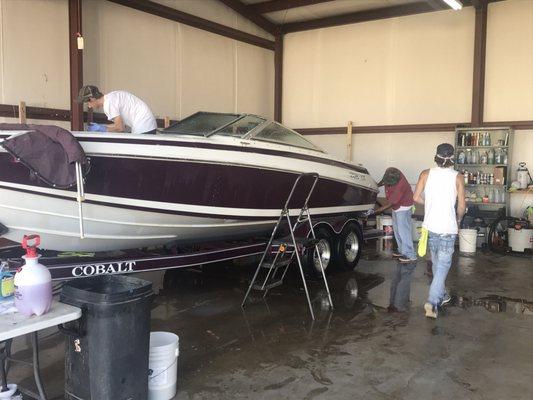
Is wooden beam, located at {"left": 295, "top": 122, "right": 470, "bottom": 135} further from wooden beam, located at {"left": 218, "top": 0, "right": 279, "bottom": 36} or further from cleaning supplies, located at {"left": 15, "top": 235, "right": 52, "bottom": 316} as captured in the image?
cleaning supplies, located at {"left": 15, "top": 235, "right": 52, "bottom": 316}

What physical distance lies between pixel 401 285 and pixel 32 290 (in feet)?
14.3

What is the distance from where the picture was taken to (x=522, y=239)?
25.8ft

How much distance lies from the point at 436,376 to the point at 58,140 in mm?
2975

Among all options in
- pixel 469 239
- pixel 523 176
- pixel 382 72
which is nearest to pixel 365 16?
pixel 382 72

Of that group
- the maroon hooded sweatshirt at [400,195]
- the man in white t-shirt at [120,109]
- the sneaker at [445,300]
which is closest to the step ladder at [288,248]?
the sneaker at [445,300]

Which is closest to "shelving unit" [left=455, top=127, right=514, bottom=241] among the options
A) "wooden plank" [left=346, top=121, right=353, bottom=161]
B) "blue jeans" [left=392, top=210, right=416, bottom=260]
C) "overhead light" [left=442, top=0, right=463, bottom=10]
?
"overhead light" [left=442, top=0, right=463, bottom=10]

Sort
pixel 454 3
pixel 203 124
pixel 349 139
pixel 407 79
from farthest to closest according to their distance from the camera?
pixel 349 139
pixel 407 79
pixel 454 3
pixel 203 124

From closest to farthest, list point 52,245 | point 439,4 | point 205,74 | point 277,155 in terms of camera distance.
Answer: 1. point 52,245
2. point 277,155
3. point 439,4
4. point 205,74

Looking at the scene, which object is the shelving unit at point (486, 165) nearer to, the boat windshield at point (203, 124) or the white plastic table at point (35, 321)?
the boat windshield at point (203, 124)

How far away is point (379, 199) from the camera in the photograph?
1041 centimetres

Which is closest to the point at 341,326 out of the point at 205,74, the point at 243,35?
the point at 205,74

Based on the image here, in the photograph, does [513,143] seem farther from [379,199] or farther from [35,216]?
[35,216]

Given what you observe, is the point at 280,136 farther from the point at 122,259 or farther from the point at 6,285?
the point at 6,285

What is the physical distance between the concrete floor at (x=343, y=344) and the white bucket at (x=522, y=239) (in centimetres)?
224
